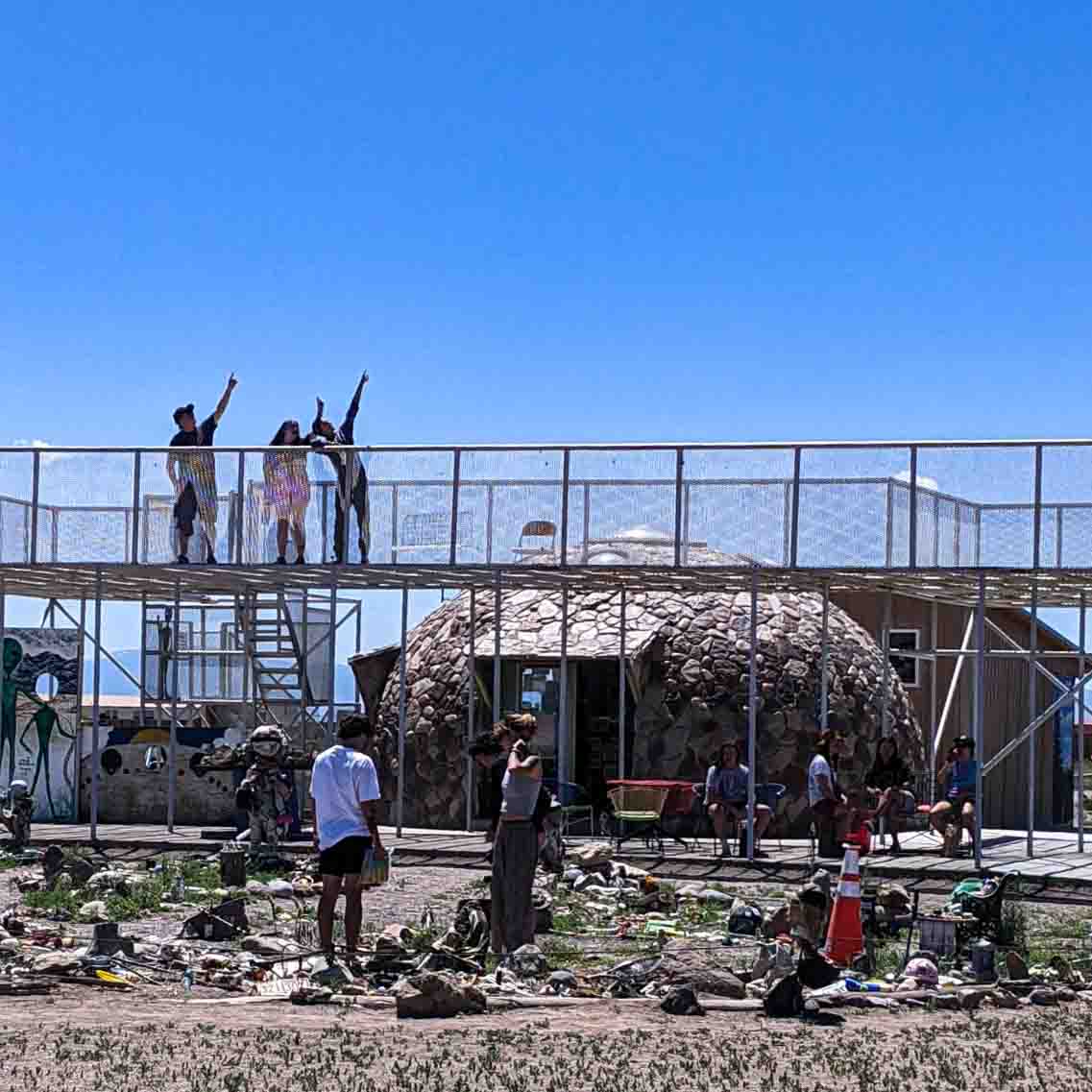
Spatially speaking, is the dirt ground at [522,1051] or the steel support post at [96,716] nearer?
the dirt ground at [522,1051]

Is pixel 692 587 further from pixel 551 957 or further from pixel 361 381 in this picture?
pixel 551 957

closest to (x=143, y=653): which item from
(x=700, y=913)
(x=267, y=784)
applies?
(x=267, y=784)

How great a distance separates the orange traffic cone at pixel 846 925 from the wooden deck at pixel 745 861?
6.39m

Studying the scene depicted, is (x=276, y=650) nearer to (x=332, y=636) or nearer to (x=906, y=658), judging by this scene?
(x=332, y=636)

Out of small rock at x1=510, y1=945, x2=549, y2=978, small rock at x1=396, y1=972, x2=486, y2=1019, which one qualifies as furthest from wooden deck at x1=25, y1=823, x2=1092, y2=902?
small rock at x1=396, y1=972, x2=486, y2=1019

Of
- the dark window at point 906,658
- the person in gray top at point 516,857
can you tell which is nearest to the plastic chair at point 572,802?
the dark window at point 906,658

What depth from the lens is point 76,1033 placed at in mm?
11109

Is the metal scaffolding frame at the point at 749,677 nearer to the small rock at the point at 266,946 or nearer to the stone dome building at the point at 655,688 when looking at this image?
the stone dome building at the point at 655,688

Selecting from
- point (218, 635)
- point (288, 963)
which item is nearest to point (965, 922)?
point (288, 963)

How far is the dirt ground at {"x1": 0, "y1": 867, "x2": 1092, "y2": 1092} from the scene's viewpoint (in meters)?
10.1

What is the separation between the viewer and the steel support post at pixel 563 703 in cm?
2452

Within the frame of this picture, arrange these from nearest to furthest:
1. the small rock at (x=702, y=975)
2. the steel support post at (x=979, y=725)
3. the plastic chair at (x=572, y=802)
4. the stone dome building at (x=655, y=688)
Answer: the small rock at (x=702, y=975), the steel support post at (x=979, y=725), the plastic chair at (x=572, y=802), the stone dome building at (x=655, y=688)

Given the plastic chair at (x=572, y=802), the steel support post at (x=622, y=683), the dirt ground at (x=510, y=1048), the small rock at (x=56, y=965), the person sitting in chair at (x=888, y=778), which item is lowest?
the dirt ground at (x=510, y=1048)

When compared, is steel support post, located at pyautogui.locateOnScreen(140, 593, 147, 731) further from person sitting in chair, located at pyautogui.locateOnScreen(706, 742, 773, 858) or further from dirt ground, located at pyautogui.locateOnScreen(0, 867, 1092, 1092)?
dirt ground, located at pyautogui.locateOnScreen(0, 867, 1092, 1092)
